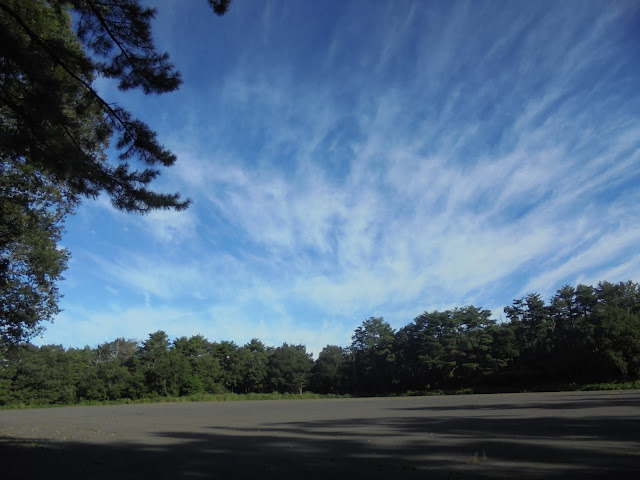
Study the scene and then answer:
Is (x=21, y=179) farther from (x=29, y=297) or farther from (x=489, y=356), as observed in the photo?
(x=489, y=356)

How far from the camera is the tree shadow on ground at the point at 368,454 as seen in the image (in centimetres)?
452

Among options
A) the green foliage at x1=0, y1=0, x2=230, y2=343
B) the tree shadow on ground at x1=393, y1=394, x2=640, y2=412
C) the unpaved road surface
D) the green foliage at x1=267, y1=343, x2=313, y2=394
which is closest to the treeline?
the green foliage at x1=267, y1=343, x2=313, y2=394

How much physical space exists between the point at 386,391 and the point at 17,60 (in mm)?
52235

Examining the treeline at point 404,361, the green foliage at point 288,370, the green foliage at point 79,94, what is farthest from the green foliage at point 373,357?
the green foliage at point 79,94

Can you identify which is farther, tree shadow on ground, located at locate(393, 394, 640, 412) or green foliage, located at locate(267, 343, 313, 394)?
green foliage, located at locate(267, 343, 313, 394)

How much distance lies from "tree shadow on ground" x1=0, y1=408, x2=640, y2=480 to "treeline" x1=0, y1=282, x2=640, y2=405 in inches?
1195

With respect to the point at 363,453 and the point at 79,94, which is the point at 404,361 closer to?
the point at 363,453

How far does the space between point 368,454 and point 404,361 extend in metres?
47.4

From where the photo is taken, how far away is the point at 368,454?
579 centimetres

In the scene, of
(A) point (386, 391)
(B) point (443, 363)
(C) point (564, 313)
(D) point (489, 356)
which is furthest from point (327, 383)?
(C) point (564, 313)

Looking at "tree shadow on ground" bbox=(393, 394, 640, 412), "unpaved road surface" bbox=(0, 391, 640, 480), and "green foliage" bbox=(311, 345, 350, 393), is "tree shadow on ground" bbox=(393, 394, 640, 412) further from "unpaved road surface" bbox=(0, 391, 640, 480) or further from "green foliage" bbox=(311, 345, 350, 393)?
"green foliage" bbox=(311, 345, 350, 393)

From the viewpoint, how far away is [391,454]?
573 centimetres

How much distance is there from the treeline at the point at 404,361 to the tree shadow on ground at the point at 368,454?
30.3m

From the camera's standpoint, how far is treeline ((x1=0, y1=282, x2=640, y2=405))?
34312mm
